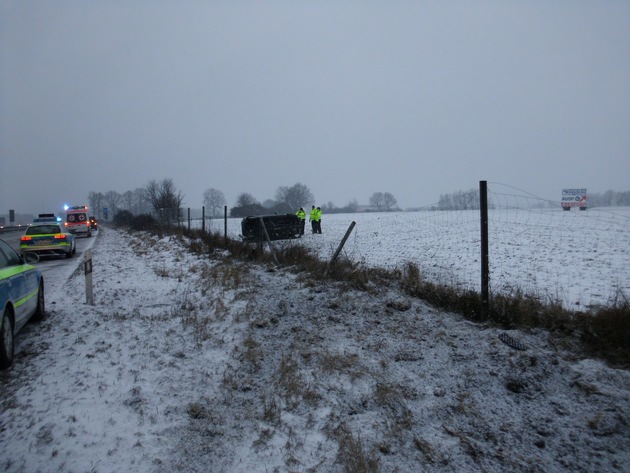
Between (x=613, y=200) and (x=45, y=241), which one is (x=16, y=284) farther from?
(x=613, y=200)

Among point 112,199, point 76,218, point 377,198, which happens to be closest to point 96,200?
point 112,199

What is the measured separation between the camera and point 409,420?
3.70 m

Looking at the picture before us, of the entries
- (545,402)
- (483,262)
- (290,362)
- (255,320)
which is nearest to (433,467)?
(545,402)

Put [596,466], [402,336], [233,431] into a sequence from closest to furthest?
[596,466]
[233,431]
[402,336]

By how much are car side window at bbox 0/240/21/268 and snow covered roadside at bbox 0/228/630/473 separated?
117 centimetres

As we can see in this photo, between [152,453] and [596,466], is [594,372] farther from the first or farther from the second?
[152,453]

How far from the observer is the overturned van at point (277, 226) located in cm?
1966

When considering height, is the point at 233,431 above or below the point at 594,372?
below

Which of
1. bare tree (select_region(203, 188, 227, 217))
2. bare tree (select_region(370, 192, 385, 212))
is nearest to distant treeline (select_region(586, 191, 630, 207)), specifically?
bare tree (select_region(370, 192, 385, 212))

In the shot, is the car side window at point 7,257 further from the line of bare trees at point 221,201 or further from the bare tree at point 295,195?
the bare tree at point 295,195

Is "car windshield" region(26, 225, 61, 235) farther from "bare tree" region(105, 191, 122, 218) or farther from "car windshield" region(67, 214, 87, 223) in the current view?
"bare tree" region(105, 191, 122, 218)

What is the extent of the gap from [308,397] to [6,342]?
3.77 meters

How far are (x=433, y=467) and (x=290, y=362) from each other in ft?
6.94

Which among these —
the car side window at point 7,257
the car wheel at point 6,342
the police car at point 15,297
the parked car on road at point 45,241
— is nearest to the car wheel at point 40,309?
the police car at point 15,297
